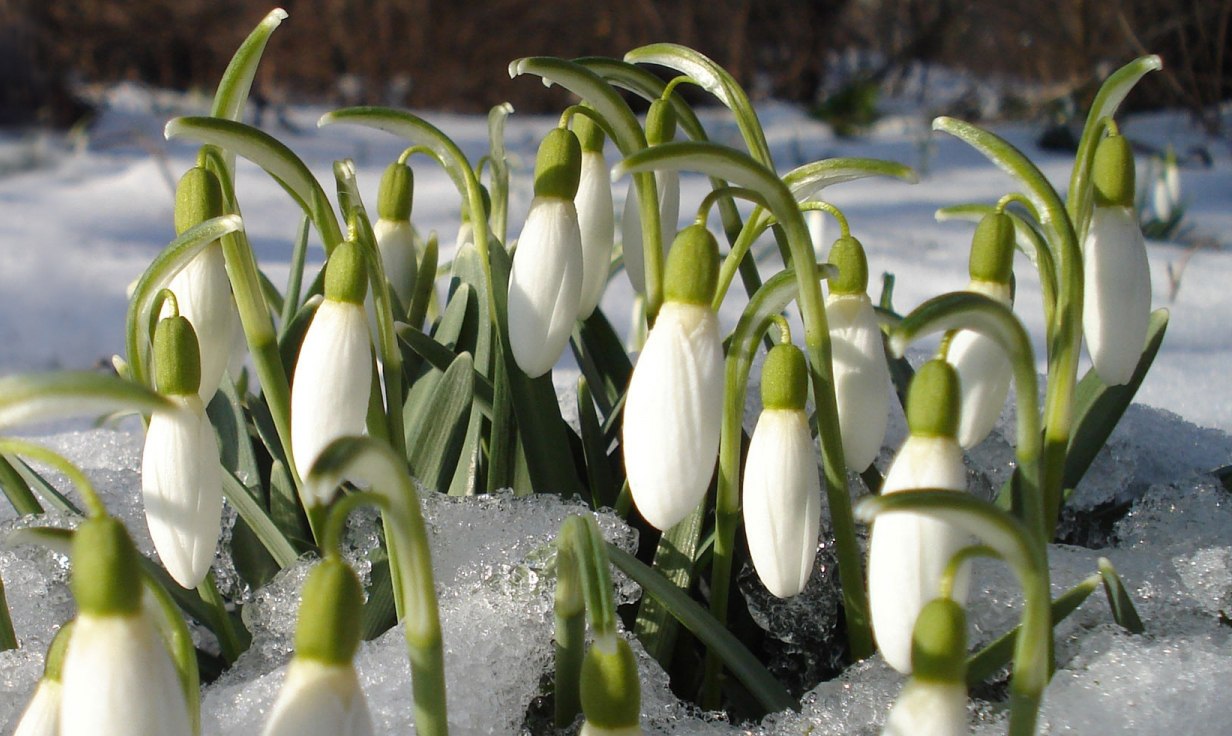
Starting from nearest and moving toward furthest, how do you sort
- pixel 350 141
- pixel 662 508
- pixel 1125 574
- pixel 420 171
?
pixel 662 508
pixel 1125 574
pixel 420 171
pixel 350 141

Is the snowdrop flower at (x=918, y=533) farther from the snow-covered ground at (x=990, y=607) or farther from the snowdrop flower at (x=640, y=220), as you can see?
the snowdrop flower at (x=640, y=220)

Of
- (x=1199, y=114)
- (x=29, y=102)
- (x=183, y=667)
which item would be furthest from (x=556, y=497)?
(x=29, y=102)

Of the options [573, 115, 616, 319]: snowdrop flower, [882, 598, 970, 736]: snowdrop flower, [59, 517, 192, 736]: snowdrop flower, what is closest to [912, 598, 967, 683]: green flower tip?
[882, 598, 970, 736]: snowdrop flower

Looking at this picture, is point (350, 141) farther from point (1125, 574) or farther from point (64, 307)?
point (1125, 574)

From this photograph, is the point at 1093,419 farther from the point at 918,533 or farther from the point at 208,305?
the point at 208,305

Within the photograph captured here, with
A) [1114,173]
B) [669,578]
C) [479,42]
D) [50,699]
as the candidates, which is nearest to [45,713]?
[50,699]

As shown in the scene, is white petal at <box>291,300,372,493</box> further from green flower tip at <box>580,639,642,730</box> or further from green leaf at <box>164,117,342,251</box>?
green flower tip at <box>580,639,642,730</box>
